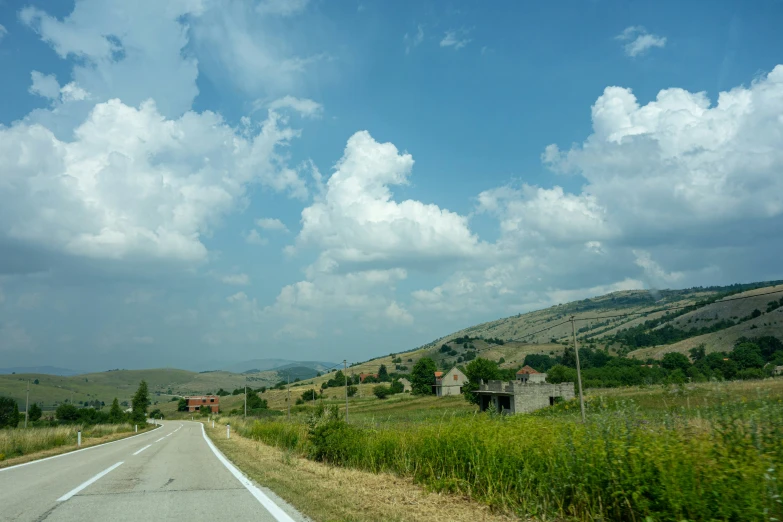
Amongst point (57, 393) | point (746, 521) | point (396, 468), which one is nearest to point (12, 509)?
point (396, 468)

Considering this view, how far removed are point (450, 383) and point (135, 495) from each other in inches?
4386

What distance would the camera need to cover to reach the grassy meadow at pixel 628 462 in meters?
5.01

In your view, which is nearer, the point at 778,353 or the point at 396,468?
the point at 396,468

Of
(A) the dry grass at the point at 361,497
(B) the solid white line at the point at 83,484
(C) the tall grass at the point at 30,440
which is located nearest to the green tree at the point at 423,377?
(C) the tall grass at the point at 30,440

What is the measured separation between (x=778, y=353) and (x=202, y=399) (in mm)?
147107

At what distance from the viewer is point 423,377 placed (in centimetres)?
11856

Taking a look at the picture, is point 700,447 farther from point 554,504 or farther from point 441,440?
point 441,440

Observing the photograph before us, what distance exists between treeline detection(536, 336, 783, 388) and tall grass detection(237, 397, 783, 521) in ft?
157

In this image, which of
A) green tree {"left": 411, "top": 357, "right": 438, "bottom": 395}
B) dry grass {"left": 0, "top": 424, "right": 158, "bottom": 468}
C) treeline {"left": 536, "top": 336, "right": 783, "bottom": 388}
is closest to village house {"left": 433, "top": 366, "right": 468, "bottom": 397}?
green tree {"left": 411, "top": 357, "right": 438, "bottom": 395}

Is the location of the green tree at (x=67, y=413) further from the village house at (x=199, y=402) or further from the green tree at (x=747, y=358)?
the green tree at (x=747, y=358)

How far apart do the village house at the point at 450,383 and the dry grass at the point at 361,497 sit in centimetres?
10523

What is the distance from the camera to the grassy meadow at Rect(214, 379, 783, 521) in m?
5.01

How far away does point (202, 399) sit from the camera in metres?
154

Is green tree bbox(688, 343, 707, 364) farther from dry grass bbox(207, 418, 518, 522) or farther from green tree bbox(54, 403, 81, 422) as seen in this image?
green tree bbox(54, 403, 81, 422)
